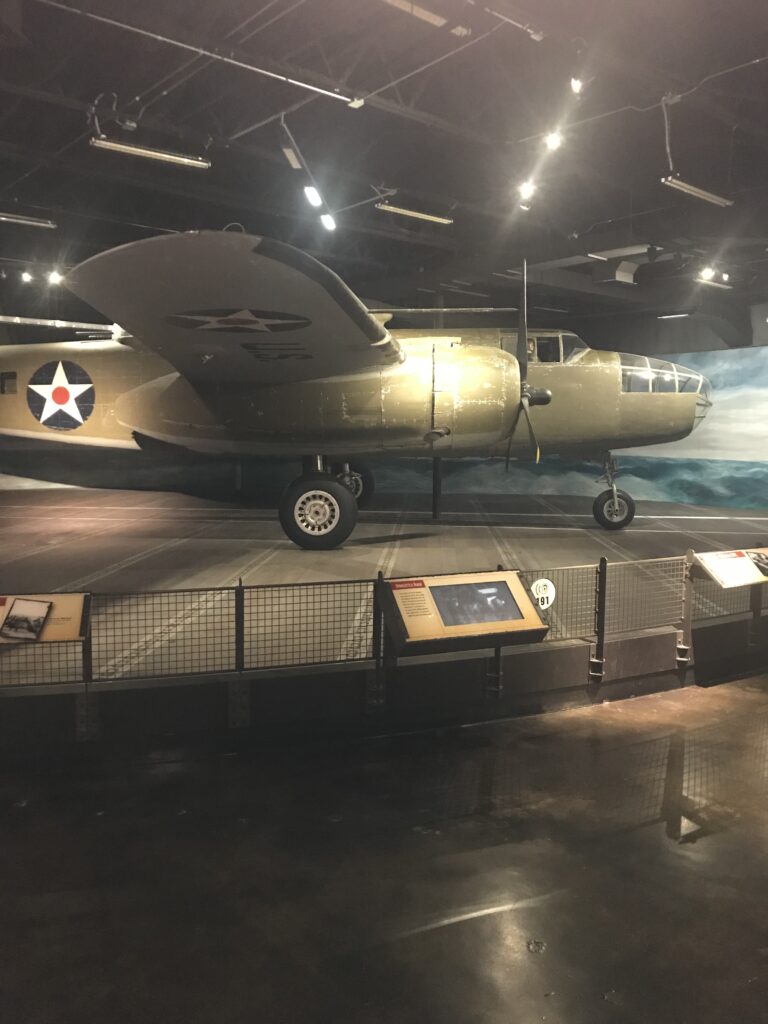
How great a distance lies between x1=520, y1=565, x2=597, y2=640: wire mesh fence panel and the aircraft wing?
11.5 feet

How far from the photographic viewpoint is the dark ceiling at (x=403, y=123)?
23.9 ft

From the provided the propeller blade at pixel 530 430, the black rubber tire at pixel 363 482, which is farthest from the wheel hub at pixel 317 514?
the black rubber tire at pixel 363 482

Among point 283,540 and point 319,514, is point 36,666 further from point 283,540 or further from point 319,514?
point 283,540

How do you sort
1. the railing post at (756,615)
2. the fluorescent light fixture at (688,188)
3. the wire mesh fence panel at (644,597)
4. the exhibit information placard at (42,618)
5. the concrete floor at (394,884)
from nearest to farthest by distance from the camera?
1. the concrete floor at (394,884)
2. the exhibit information placard at (42,618)
3. the wire mesh fence panel at (644,597)
4. the railing post at (756,615)
5. the fluorescent light fixture at (688,188)

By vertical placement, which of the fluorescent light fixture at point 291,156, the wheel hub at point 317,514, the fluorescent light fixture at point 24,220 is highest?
the fluorescent light fixture at point 291,156

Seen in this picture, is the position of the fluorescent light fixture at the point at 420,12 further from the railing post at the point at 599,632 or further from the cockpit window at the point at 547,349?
the railing post at the point at 599,632

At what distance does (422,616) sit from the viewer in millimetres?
5062

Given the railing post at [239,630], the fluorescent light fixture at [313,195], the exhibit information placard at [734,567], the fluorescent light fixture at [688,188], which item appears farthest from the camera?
the fluorescent light fixture at [313,195]

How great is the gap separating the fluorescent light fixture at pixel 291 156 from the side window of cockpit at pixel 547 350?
4.46m

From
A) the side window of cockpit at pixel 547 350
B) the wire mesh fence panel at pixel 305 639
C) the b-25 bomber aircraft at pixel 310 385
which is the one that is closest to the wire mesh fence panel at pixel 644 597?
the wire mesh fence panel at pixel 305 639

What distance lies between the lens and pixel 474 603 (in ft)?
17.3

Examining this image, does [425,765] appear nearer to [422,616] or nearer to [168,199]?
[422,616]

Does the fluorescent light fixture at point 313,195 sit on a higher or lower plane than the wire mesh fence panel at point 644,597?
higher

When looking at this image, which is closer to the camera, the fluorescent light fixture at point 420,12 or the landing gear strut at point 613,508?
the fluorescent light fixture at point 420,12
